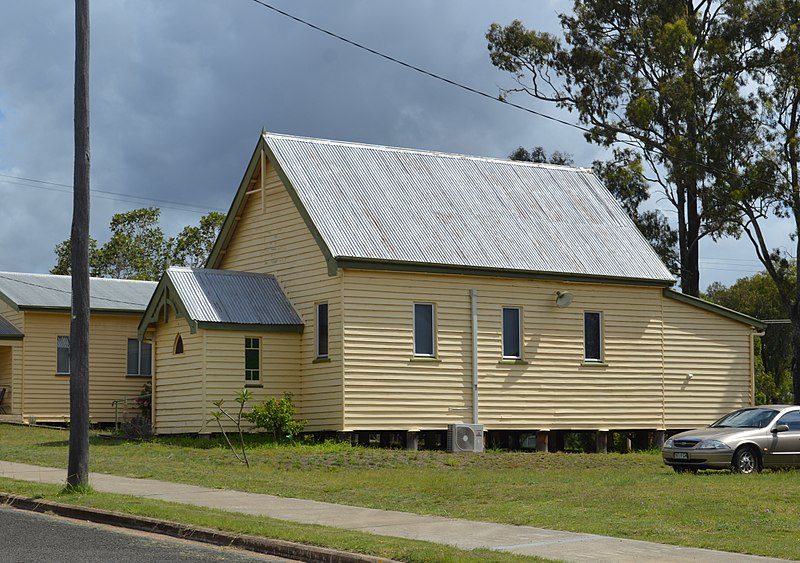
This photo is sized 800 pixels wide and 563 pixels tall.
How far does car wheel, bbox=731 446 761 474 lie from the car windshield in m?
0.89

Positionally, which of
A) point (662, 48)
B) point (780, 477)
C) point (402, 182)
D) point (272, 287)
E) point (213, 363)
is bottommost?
point (780, 477)

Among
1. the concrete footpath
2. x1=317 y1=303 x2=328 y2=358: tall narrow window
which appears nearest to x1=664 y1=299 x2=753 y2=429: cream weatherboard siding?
x1=317 y1=303 x2=328 y2=358: tall narrow window

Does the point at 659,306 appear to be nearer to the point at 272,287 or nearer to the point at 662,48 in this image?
the point at 272,287

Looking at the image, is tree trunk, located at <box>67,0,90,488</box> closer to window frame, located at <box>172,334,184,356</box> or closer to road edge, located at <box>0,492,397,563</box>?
road edge, located at <box>0,492,397,563</box>

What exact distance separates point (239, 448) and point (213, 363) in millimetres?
2606

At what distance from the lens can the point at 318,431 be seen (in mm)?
31188

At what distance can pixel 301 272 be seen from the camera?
1271 inches

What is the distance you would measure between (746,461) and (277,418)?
11299 millimetres

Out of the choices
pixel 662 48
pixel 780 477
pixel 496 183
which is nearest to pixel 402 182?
pixel 496 183

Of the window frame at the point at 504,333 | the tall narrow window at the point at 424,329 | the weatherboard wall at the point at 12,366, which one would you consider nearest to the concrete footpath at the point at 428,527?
the tall narrow window at the point at 424,329

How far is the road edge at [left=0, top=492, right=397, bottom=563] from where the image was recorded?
1300cm

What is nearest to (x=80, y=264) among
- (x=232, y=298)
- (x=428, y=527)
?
(x=428, y=527)

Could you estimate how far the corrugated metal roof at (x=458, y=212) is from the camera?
3183cm

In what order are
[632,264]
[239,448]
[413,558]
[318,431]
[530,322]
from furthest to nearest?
[632,264], [530,322], [318,431], [239,448], [413,558]
